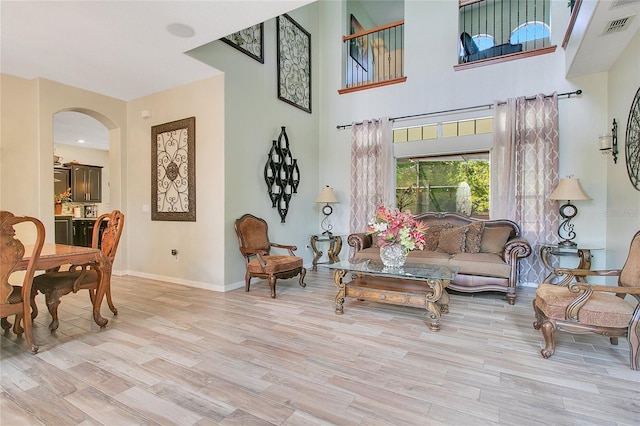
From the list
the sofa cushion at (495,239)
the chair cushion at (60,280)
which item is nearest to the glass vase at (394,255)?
the sofa cushion at (495,239)

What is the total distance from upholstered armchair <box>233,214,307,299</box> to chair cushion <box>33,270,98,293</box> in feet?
5.45

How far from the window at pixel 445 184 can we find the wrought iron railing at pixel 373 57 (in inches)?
76.0

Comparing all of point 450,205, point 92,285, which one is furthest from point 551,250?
point 92,285

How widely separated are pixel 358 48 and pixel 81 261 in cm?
608

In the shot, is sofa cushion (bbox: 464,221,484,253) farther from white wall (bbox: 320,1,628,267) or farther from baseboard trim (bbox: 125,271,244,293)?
baseboard trim (bbox: 125,271,244,293)

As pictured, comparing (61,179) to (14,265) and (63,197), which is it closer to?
(63,197)

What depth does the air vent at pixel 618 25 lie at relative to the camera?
2.87 meters

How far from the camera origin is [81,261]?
265cm

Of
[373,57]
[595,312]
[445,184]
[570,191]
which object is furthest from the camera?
[373,57]

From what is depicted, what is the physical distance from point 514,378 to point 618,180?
3.19 meters

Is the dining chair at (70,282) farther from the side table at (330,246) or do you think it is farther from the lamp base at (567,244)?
the lamp base at (567,244)

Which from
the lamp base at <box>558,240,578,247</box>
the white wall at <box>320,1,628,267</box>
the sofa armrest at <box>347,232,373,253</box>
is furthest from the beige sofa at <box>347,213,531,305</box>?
the white wall at <box>320,1,628,267</box>

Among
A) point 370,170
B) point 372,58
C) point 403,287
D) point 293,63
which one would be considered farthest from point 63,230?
point 372,58

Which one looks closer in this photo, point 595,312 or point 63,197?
point 595,312
